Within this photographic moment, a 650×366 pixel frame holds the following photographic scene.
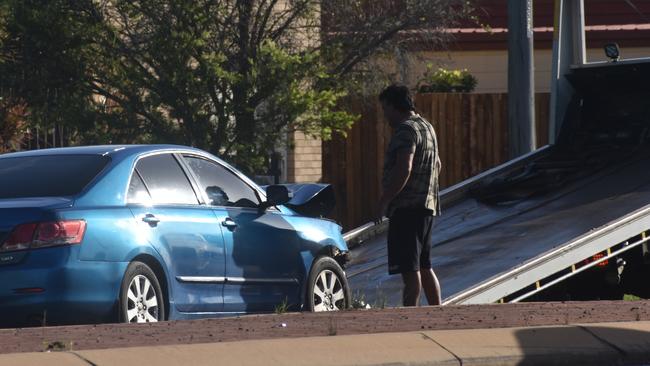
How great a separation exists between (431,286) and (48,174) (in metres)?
2.96

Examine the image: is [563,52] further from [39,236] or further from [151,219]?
[39,236]

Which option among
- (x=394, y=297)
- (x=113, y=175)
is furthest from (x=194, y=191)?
(x=394, y=297)

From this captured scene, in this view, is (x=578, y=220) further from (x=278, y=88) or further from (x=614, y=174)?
(x=278, y=88)

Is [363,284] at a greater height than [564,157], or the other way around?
[564,157]

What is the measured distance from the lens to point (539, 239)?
1175 cm

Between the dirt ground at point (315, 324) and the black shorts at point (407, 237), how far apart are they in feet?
2.56

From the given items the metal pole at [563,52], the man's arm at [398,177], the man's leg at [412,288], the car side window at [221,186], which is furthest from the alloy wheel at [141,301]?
the metal pole at [563,52]

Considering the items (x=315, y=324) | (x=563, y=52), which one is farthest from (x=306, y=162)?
(x=315, y=324)

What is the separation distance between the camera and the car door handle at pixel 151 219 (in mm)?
8844

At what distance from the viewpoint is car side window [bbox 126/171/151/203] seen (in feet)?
29.4

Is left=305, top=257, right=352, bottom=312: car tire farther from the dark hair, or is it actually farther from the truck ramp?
the dark hair

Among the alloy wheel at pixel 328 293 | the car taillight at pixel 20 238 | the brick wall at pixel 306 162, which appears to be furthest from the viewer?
the brick wall at pixel 306 162

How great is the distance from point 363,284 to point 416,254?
79.2 inches

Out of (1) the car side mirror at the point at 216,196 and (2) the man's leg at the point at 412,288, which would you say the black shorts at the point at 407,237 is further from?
(1) the car side mirror at the point at 216,196
